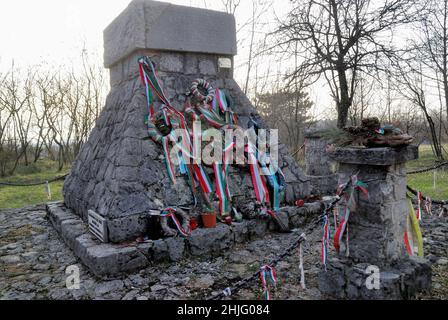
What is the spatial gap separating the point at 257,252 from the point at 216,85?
8.65 feet

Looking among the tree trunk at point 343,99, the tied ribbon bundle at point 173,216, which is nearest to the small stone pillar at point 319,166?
the tree trunk at point 343,99

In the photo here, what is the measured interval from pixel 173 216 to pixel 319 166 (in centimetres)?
425

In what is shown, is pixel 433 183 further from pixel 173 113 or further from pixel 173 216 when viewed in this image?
pixel 173 216

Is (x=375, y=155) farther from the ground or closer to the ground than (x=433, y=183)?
farther from the ground

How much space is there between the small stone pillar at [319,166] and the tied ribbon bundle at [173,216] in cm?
361

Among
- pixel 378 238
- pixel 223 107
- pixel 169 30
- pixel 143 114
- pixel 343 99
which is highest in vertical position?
→ pixel 169 30

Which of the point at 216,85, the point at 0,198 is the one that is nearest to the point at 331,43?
the point at 216,85

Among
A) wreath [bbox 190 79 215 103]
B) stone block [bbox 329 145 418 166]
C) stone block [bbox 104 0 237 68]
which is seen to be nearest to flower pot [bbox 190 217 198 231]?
wreath [bbox 190 79 215 103]

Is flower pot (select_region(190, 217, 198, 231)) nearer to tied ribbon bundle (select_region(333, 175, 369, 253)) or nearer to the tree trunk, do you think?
tied ribbon bundle (select_region(333, 175, 369, 253))

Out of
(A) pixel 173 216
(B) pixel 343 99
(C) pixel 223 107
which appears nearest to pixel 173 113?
(C) pixel 223 107

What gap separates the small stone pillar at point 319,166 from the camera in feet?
22.6

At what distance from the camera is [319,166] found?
23.4ft

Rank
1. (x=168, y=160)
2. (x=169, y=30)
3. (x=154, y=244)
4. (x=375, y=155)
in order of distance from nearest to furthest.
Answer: (x=375, y=155), (x=154, y=244), (x=168, y=160), (x=169, y=30)

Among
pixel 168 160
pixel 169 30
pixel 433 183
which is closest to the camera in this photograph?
pixel 168 160
